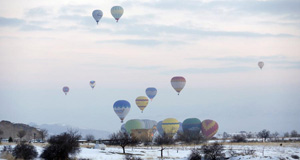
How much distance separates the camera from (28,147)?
55.9 meters

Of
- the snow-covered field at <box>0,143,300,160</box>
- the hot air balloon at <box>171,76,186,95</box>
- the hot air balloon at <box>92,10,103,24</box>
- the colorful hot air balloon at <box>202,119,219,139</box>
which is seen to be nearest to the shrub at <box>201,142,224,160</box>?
the snow-covered field at <box>0,143,300,160</box>

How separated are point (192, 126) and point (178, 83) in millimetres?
16454

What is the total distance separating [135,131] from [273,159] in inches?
3248

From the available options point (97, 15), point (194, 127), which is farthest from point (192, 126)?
point (97, 15)

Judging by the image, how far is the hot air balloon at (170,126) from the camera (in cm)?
12862

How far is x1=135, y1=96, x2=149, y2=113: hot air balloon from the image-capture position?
426 feet

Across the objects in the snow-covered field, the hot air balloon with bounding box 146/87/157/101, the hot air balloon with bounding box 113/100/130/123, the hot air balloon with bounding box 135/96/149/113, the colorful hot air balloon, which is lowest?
the snow-covered field

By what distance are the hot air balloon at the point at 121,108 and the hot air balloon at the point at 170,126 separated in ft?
47.0

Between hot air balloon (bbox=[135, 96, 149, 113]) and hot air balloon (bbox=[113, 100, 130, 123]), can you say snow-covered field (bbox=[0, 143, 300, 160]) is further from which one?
hot air balloon (bbox=[135, 96, 149, 113])

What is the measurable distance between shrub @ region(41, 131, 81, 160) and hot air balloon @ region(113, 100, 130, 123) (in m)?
61.2

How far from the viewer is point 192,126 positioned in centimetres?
12794

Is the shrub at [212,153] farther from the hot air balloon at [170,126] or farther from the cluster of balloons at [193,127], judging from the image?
the hot air balloon at [170,126]

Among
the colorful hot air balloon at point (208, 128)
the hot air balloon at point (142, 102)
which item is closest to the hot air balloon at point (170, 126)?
the hot air balloon at point (142, 102)

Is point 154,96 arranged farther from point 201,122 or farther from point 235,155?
point 235,155
